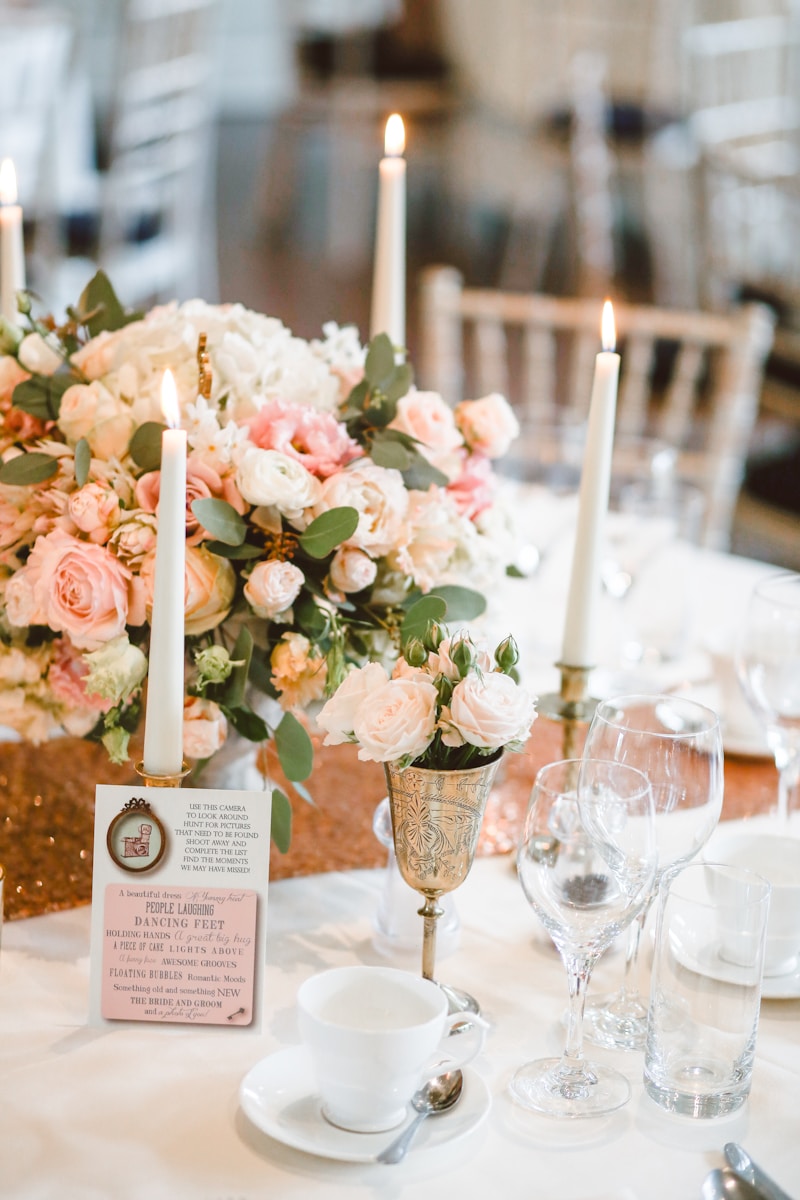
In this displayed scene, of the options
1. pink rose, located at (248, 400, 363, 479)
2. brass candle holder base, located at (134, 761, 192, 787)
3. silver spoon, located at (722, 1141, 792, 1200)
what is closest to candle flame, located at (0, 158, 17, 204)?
pink rose, located at (248, 400, 363, 479)

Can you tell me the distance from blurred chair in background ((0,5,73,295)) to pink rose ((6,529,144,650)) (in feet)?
11.1

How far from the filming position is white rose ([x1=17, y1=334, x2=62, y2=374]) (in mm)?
1069

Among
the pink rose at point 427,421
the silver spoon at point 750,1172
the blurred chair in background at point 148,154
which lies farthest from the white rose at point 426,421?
the blurred chair in background at point 148,154

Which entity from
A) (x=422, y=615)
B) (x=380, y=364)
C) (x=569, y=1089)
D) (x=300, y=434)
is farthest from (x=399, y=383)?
(x=569, y=1089)

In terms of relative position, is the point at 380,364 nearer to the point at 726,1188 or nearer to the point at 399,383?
the point at 399,383

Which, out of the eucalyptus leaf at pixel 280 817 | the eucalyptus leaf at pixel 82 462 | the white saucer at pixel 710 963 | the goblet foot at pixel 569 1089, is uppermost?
the eucalyptus leaf at pixel 82 462

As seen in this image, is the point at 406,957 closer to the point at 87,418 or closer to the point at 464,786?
the point at 464,786

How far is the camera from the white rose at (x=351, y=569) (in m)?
0.98

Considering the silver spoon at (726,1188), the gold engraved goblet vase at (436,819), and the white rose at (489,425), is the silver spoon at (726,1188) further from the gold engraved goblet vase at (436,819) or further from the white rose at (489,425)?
the white rose at (489,425)

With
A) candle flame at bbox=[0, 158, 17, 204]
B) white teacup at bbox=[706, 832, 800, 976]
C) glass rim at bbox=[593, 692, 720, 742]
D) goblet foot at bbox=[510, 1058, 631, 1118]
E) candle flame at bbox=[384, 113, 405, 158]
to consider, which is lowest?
goblet foot at bbox=[510, 1058, 631, 1118]

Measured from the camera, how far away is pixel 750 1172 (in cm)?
78

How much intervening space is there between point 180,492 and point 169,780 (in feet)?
0.61

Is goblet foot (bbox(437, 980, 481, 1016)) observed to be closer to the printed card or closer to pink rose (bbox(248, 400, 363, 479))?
the printed card

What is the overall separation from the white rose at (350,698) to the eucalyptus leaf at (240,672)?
0.46 ft
